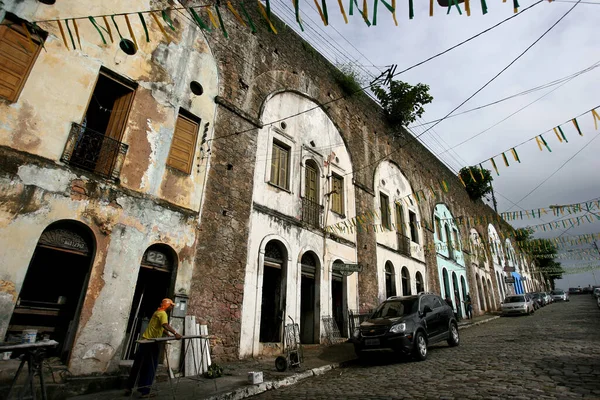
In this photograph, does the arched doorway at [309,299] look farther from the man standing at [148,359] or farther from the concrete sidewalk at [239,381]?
the man standing at [148,359]

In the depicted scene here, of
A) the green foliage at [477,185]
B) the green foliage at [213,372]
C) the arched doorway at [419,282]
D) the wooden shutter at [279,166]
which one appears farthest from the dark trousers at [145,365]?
the green foliage at [477,185]

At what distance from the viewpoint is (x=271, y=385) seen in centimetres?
620

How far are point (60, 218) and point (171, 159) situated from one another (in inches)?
112

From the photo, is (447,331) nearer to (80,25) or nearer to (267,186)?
(267,186)

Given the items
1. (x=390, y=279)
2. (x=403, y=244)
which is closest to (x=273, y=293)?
(x=390, y=279)

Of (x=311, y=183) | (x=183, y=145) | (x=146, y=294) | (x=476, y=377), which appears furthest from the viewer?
(x=311, y=183)

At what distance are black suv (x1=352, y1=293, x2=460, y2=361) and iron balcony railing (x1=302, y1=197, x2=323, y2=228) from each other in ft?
12.6

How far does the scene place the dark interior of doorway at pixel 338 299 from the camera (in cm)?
1259

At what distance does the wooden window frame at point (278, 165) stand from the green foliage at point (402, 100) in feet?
30.1

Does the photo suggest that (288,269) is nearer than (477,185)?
Yes

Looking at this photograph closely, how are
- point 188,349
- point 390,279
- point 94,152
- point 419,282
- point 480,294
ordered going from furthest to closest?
1. point 480,294
2. point 419,282
3. point 390,279
4. point 188,349
5. point 94,152

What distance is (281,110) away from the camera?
479 inches

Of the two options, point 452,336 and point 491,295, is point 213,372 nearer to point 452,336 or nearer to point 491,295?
point 452,336

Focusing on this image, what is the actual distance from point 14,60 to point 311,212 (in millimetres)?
8936
